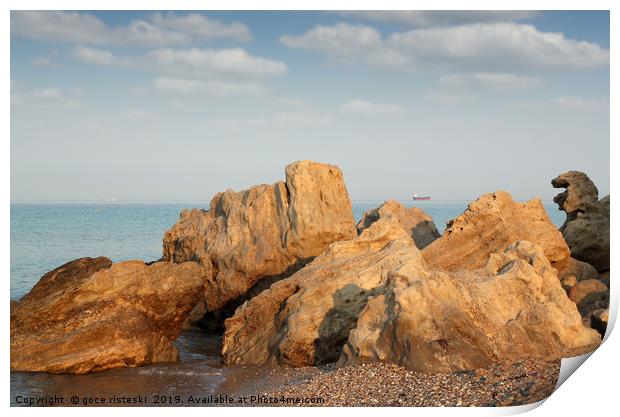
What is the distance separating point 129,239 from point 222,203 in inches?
1018

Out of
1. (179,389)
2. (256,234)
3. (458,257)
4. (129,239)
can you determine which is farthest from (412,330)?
(129,239)

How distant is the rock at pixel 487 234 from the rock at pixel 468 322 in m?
2.51

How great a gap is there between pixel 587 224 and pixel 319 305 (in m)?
8.52

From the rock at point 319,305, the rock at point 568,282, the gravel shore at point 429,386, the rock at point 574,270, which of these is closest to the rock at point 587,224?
the rock at point 574,270

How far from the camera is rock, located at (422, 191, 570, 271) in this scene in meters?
13.3

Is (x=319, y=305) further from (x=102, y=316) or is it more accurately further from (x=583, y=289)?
(x=583, y=289)

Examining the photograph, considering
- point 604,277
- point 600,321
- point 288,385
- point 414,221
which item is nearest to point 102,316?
point 288,385

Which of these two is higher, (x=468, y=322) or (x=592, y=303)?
(x=468, y=322)

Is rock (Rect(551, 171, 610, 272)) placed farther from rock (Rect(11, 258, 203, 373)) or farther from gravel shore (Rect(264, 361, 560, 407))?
rock (Rect(11, 258, 203, 373))

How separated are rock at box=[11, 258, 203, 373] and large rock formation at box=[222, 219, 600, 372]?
130 centimetres

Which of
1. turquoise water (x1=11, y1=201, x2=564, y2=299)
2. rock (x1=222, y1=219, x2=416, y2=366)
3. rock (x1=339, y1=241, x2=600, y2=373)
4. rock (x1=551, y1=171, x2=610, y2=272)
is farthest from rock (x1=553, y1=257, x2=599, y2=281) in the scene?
turquoise water (x1=11, y1=201, x2=564, y2=299)

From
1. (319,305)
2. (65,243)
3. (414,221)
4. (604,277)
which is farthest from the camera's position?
(65,243)

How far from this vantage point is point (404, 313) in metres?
8.84

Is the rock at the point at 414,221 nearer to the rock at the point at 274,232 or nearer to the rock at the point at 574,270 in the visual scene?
the rock at the point at 274,232
